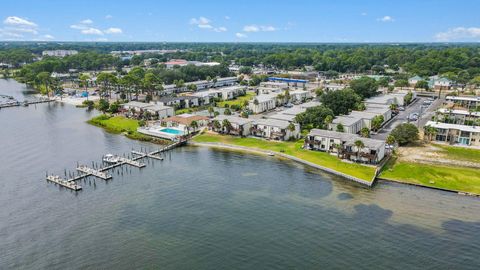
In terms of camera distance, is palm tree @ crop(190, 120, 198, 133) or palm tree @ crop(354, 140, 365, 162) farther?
palm tree @ crop(190, 120, 198, 133)

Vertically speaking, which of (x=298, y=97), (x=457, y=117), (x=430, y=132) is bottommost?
(x=430, y=132)

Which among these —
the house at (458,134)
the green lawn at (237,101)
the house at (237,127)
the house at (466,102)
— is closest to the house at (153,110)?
the green lawn at (237,101)

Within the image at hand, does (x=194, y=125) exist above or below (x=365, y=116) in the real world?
below

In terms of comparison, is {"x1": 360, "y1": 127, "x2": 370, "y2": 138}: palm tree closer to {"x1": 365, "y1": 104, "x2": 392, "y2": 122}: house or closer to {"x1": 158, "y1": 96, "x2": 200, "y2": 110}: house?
{"x1": 365, "y1": 104, "x2": 392, "y2": 122}: house

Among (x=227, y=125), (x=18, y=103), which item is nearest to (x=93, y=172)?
(x=227, y=125)

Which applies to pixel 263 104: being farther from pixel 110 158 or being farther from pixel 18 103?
pixel 18 103

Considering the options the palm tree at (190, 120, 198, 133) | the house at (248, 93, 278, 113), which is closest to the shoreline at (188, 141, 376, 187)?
the palm tree at (190, 120, 198, 133)

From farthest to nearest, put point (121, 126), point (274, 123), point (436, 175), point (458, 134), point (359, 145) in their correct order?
point (121, 126) < point (274, 123) < point (458, 134) < point (359, 145) < point (436, 175)

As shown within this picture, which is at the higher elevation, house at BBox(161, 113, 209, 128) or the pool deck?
house at BBox(161, 113, 209, 128)
